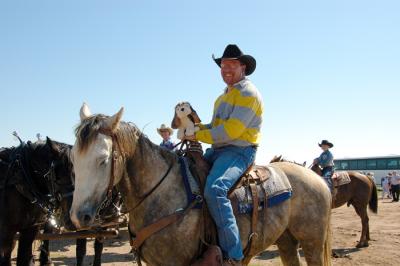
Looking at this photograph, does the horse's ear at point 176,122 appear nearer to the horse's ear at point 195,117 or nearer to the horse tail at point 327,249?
the horse's ear at point 195,117

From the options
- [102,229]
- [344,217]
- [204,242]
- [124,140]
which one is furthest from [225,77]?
[344,217]

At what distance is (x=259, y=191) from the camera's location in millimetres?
4164

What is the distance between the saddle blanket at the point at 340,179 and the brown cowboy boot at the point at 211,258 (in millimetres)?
9962

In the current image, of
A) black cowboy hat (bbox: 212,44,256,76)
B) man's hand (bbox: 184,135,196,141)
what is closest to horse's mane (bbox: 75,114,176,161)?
man's hand (bbox: 184,135,196,141)

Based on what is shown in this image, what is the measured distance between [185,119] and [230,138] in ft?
1.60

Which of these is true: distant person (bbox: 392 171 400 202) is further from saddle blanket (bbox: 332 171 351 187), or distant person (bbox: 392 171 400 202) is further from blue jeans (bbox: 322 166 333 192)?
blue jeans (bbox: 322 166 333 192)

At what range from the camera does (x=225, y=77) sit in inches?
168

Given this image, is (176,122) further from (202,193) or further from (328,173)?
(328,173)

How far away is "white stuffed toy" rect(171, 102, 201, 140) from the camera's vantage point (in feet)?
13.0

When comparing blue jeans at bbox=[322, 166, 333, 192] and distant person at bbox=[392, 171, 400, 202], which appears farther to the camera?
distant person at bbox=[392, 171, 400, 202]

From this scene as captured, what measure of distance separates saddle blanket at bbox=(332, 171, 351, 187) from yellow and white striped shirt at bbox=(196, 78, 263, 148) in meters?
9.29

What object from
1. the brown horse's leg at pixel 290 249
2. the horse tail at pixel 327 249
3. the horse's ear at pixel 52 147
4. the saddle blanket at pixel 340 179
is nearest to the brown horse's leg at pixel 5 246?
the horse's ear at pixel 52 147

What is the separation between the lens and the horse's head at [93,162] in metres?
3.04

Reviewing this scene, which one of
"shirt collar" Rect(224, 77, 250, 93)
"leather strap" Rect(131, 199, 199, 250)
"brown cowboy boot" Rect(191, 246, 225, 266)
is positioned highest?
"shirt collar" Rect(224, 77, 250, 93)
